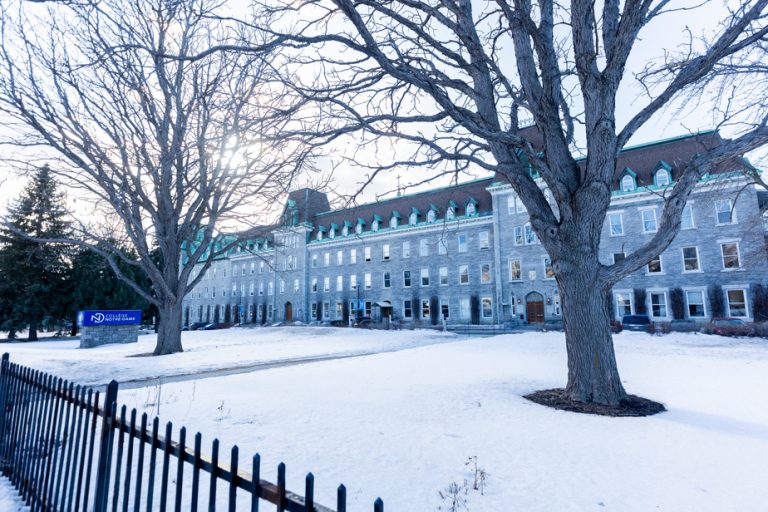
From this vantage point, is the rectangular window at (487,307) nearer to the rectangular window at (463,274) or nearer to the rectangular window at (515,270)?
the rectangular window at (463,274)

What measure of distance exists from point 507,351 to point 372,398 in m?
10.4

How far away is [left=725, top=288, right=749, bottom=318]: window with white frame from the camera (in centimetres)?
2905

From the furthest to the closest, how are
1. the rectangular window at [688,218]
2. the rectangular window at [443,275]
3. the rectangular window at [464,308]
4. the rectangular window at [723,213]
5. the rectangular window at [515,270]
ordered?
the rectangular window at [443,275], the rectangular window at [464,308], the rectangular window at [515,270], the rectangular window at [688,218], the rectangular window at [723,213]

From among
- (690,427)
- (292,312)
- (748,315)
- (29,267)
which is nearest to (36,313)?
(29,267)

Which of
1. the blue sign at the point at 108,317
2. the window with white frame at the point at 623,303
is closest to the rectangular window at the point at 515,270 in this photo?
the window with white frame at the point at 623,303

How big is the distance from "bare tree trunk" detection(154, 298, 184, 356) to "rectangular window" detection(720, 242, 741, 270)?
125 ft

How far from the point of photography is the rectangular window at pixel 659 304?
1257 inches

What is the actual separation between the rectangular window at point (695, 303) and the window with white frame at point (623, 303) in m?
3.94

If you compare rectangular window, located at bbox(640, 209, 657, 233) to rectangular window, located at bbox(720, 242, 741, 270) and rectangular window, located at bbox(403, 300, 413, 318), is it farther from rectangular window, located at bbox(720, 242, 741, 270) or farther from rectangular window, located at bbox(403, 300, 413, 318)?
rectangular window, located at bbox(403, 300, 413, 318)

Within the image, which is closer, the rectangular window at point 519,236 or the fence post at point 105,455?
the fence post at point 105,455

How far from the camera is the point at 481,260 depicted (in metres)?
41.6

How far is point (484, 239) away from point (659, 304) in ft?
53.7

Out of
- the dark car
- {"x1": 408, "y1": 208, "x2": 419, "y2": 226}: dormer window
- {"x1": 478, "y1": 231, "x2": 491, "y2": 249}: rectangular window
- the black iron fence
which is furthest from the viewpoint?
{"x1": 408, "y1": 208, "x2": 419, "y2": 226}: dormer window

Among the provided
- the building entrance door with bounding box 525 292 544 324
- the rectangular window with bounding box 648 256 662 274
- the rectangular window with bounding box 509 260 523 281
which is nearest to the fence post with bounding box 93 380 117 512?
the building entrance door with bounding box 525 292 544 324
